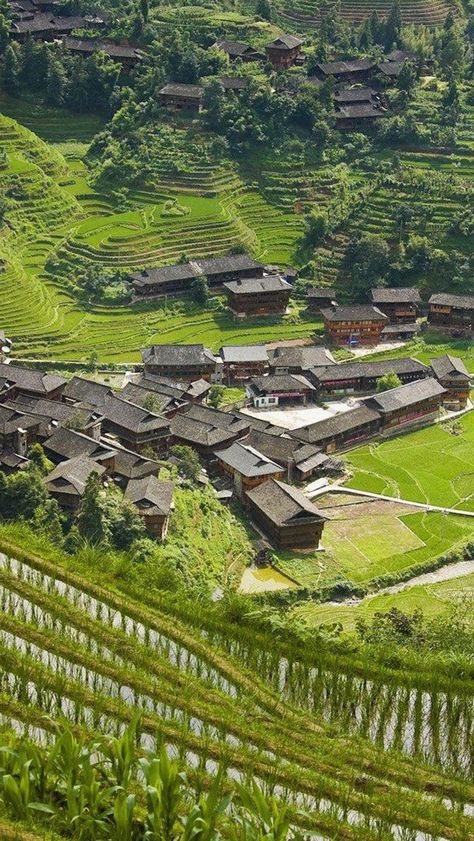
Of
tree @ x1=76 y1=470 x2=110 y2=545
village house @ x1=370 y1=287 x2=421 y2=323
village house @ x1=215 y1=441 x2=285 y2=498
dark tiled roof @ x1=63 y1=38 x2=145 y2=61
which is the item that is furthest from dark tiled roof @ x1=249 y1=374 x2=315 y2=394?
dark tiled roof @ x1=63 y1=38 x2=145 y2=61

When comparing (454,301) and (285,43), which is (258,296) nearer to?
(454,301)

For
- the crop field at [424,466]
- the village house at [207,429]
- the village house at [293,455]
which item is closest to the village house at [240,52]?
the crop field at [424,466]

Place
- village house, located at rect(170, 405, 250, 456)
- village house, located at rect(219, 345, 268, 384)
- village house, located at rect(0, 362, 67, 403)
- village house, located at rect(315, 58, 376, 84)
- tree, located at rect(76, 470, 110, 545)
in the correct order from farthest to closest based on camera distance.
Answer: village house, located at rect(315, 58, 376, 84) → village house, located at rect(219, 345, 268, 384) → village house, located at rect(0, 362, 67, 403) → village house, located at rect(170, 405, 250, 456) → tree, located at rect(76, 470, 110, 545)

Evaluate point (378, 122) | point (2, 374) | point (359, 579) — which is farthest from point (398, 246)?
point (359, 579)

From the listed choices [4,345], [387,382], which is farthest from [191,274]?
[387,382]

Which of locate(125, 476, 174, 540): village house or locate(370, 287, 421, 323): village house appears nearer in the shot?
locate(125, 476, 174, 540): village house

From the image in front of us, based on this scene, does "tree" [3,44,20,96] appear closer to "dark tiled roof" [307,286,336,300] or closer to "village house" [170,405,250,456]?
"dark tiled roof" [307,286,336,300]

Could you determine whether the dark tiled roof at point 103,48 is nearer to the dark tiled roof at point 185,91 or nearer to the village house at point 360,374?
the dark tiled roof at point 185,91
